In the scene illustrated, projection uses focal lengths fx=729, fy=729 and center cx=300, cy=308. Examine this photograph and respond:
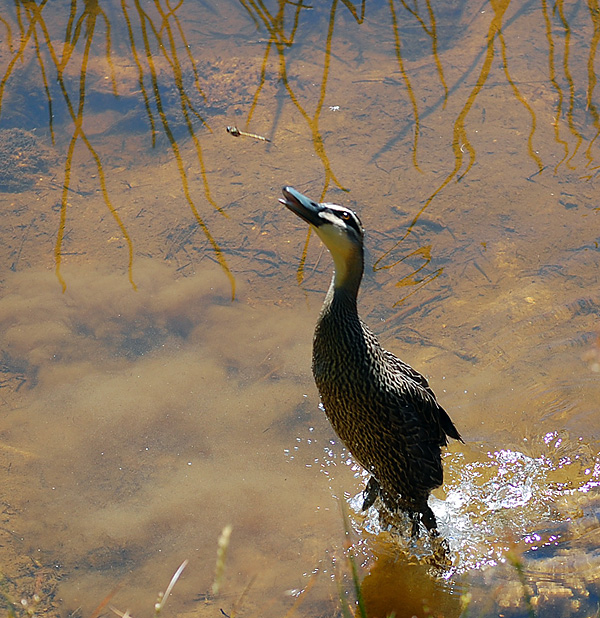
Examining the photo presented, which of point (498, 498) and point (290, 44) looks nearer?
point (498, 498)

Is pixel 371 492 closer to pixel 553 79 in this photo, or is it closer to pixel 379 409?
pixel 379 409

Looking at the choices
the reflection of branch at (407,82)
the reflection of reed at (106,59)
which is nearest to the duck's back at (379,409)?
the reflection of reed at (106,59)

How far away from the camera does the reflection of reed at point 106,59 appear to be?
568cm

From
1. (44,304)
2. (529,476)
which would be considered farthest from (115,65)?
(529,476)

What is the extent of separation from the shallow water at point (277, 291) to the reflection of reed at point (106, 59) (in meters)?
0.03

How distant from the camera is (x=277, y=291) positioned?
16.1 feet

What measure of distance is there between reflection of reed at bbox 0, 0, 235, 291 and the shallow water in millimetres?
28

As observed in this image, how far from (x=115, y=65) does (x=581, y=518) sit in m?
5.28

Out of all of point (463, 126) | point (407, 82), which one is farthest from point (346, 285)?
point (407, 82)

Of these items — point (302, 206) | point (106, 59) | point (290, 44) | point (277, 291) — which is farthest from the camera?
point (290, 44)

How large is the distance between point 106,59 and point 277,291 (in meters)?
3.13

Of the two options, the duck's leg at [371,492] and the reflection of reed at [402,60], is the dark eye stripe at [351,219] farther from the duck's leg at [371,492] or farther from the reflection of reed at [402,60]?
the reflection of reed at [402,60]

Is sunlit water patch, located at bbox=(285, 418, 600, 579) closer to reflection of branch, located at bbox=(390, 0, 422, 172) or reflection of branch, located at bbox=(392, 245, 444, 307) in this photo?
reflection of branch, located at bbox=(392, 245, 444, 307)

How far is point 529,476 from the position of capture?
4090mm
